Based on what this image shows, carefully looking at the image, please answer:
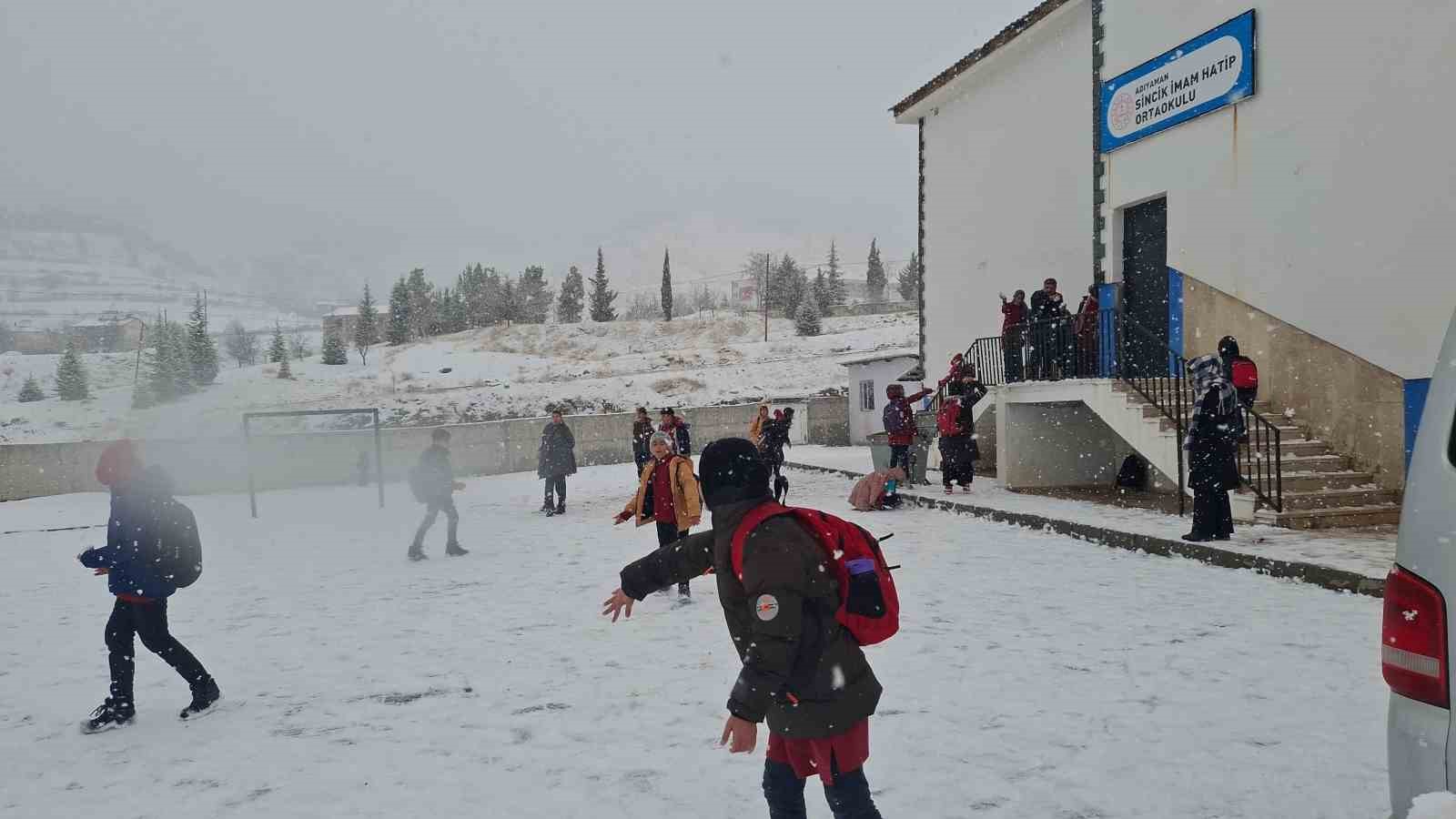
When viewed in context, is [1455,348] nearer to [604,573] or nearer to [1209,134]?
[604,573]

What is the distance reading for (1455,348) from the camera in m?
2.28

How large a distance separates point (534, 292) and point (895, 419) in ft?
264

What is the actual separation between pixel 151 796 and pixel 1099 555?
851cm

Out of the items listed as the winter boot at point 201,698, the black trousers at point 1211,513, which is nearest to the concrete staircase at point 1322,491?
the black trousers at point 1211,513

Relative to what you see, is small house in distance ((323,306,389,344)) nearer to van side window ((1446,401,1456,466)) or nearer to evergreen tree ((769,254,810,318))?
evergreen tree ((769,254,810,318))

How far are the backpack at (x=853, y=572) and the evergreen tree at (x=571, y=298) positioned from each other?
90152mm

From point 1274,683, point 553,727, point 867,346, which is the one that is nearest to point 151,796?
point 553,727

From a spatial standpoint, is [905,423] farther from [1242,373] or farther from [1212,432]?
[1212,432]

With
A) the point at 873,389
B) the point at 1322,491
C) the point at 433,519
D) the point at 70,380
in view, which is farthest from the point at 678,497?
the point at 70,380

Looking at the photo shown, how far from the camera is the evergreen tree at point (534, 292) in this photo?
289 feet

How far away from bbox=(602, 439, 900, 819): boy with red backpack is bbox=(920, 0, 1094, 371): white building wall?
14.6m

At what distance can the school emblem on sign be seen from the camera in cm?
255

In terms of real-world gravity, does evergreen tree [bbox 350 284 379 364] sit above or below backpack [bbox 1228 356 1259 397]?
above

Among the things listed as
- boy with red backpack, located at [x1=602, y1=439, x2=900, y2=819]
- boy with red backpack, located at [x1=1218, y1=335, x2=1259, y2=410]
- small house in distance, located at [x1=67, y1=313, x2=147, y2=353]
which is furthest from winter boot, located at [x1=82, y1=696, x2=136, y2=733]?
small house in distance, located at [x1=67, y1=313, x2=147, y2=353]
